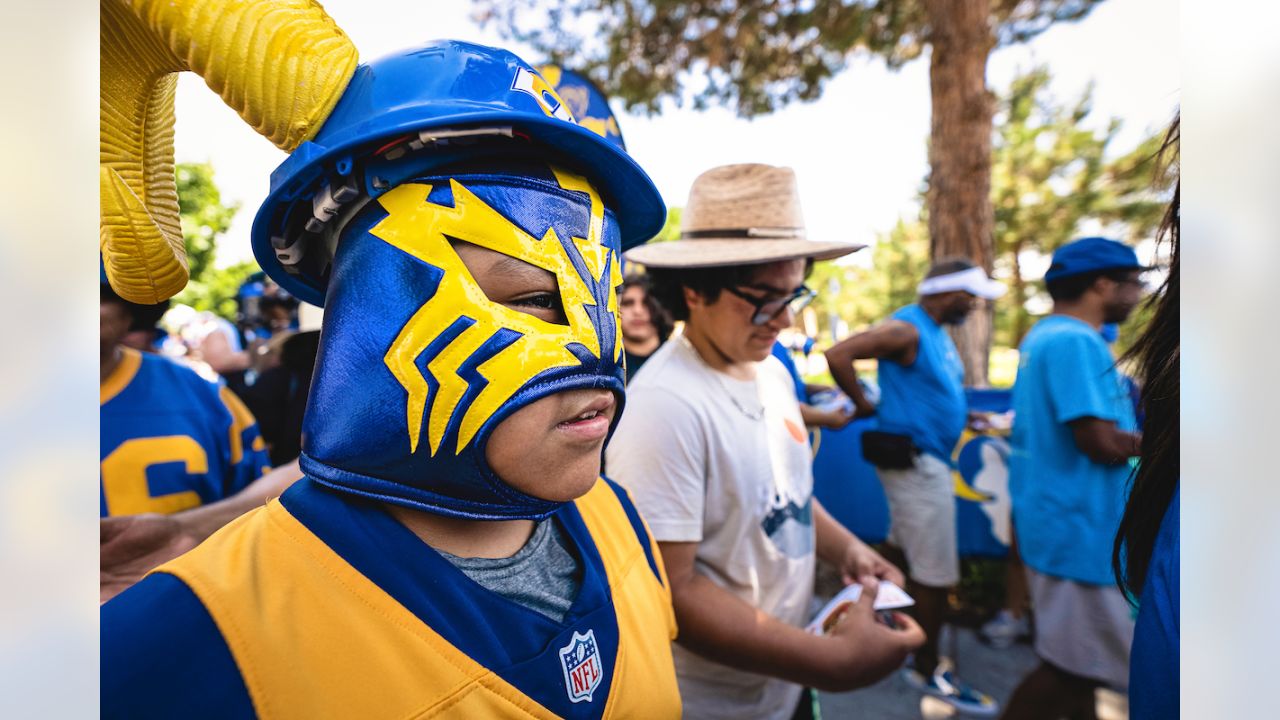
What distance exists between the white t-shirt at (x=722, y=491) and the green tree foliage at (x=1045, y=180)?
2055 cm

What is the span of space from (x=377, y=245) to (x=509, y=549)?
1.66ft

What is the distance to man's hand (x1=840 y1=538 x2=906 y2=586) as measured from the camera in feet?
6.91

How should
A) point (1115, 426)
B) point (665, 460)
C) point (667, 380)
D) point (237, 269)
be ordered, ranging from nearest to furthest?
1. point (665, 460)
2. point (667, 380)
3. point (1115, 426)
4. point (237, 269)

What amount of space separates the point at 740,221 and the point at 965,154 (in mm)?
6158

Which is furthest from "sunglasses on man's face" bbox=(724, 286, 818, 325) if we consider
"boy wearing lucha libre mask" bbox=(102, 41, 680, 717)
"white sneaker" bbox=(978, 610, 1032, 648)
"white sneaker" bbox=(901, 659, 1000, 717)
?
"white sneaker" bbox=(978, 610, 1032, 648)

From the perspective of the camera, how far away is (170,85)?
0.96 meters

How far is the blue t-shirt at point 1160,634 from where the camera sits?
892mm

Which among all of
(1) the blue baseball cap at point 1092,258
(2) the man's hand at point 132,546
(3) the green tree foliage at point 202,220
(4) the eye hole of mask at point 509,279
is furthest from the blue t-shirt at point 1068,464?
(3) the green tree foliage at point 202,220

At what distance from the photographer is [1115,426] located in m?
2.76

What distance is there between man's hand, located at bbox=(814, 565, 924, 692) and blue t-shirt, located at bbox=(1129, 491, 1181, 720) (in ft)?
2.36

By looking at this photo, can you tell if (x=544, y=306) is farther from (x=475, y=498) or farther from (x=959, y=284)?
(x=959, y=284)


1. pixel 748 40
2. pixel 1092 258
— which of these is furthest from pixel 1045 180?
pixel 1092 258
